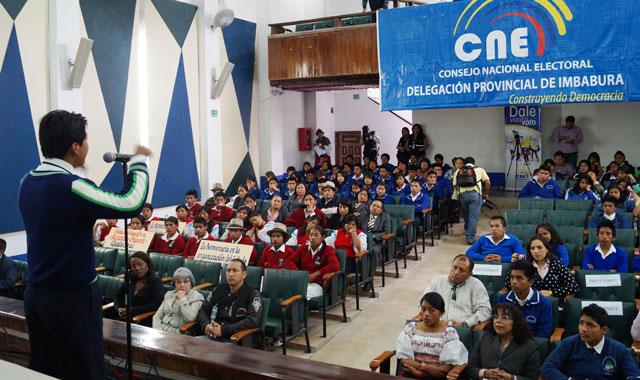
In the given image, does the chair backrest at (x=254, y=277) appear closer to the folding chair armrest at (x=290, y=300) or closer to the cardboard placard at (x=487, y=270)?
the folding chair armrest at (x=290, y=300)

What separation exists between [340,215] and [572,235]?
2.93 meters

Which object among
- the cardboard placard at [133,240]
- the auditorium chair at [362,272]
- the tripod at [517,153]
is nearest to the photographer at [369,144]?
the tripod at [517,153]

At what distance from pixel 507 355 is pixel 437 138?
31.4 feet

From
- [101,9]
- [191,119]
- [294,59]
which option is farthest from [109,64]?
[294,59]

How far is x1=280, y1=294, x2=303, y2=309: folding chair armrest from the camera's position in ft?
15.6

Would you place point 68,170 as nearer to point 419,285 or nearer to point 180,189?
point 419,285

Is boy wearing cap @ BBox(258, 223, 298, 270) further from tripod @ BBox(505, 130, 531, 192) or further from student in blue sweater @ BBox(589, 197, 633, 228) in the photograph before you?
tripod @ BBox(505, 130, 531, 192)

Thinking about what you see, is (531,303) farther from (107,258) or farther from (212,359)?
(107,258)

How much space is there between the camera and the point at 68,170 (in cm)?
196

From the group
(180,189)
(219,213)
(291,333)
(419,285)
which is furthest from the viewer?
(180,189)

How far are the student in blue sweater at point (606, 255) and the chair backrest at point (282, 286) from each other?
2621 millimetres

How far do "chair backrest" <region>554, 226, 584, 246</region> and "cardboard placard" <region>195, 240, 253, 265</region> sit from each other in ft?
10.8

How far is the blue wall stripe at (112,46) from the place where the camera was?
29.1 ft

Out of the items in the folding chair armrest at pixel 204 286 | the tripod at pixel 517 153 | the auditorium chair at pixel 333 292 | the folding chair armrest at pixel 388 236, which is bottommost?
the auditorium chair at pixel 333 292
